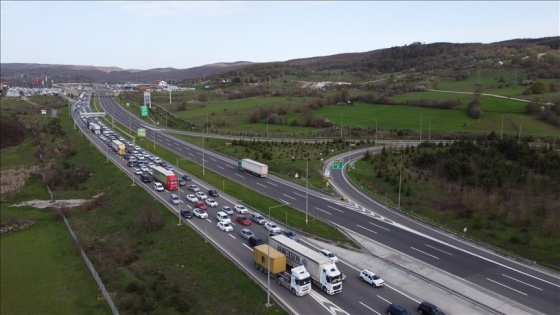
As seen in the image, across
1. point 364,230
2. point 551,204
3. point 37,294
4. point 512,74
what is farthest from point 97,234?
point 512,74

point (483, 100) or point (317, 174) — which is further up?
point (483, 100)

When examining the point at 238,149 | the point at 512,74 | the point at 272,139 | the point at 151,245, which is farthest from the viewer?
the point at 512,74

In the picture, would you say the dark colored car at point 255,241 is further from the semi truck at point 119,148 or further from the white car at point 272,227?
the semi truck at point 119,148

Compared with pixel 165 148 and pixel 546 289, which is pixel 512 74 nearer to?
pixel 165 148

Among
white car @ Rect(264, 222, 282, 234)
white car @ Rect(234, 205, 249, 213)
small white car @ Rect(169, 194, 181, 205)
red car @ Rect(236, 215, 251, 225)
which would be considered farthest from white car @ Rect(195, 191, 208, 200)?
white car @ Rect(264, 222, 282, 234)

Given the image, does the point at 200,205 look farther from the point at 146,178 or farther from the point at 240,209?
the point at 146,178

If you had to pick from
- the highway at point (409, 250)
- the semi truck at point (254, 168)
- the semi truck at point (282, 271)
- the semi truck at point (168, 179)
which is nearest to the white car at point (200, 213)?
the highway at point (409, 250)

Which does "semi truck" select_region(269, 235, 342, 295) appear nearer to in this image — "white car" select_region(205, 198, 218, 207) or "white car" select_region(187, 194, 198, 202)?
"white car" select_region(205, 198, 218, 207)
